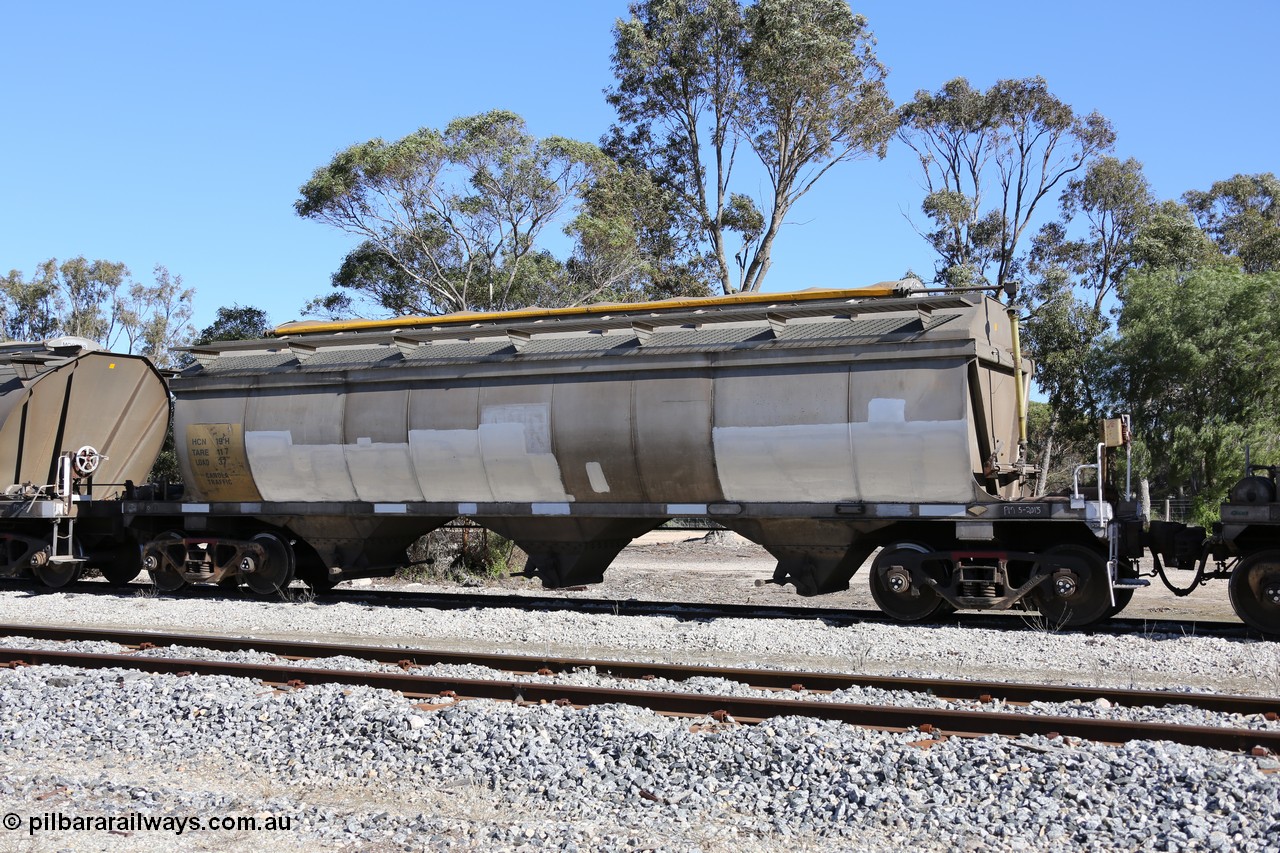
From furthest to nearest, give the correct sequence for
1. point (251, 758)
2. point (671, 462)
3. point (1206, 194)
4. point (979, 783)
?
point (1206, 194) < point (671, 462) < point (251, 758) < point (979, 783)

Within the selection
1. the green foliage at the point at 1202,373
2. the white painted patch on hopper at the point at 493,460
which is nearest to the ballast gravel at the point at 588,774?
the white painted patch on hopper at the point at 493,460

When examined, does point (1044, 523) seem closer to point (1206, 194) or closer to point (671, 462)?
point (671, 462)

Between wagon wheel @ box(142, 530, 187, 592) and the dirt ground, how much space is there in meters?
5.83

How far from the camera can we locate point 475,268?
37.2 metres

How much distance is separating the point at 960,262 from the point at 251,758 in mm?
43359

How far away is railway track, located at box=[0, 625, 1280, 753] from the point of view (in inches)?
292

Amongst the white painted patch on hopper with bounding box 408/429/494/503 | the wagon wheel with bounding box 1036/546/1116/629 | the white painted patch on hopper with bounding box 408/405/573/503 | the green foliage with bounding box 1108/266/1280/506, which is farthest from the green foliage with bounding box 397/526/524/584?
the green foliage with bounding box 1108/266/1280/506

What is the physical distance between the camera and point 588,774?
6961mm

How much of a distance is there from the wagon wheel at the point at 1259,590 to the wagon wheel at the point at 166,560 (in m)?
14.2

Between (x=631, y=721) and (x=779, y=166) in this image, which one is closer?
Answer: (x=631, y=721)

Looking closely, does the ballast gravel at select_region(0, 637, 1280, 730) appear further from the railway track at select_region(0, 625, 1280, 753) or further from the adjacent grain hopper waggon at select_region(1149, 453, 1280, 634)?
the adjacent grain hopper waggon at select_region(1149, 453, 1280, 634)

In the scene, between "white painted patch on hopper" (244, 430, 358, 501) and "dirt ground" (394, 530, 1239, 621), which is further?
"dirt ground" (394, 530, 1239, 621)

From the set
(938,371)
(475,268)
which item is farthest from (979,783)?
(475,268)

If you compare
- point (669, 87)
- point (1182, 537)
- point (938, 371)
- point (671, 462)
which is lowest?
point (1182, 537)
